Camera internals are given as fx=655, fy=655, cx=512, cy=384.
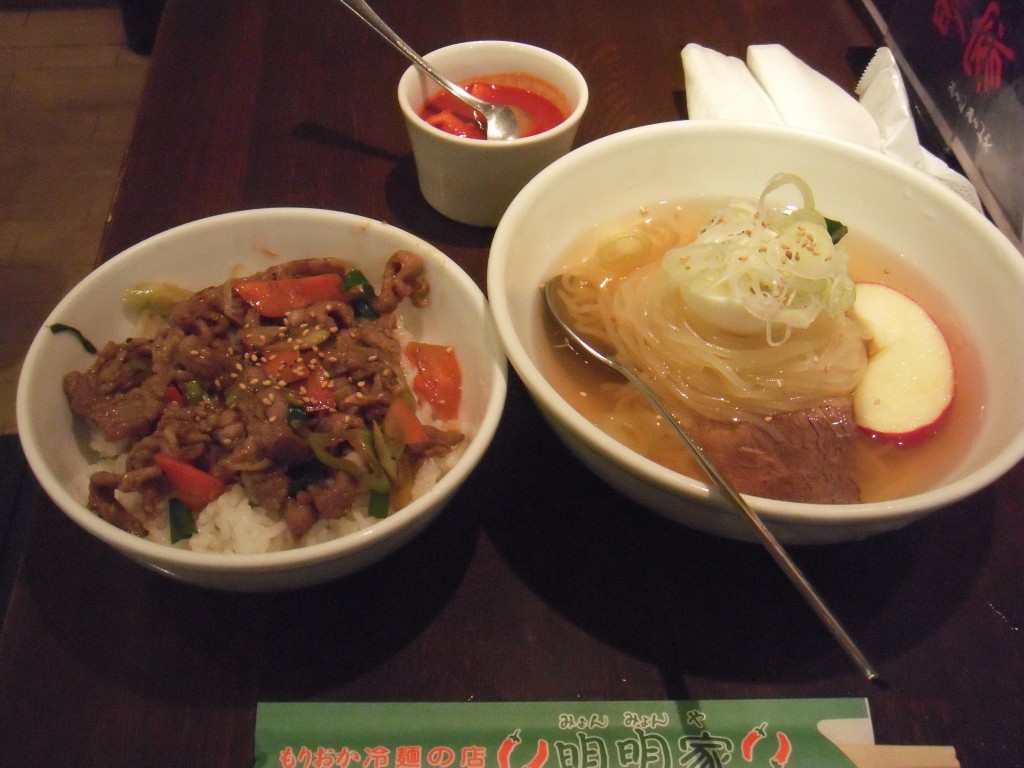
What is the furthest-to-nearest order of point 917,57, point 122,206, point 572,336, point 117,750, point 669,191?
point 917,57, point 122,206, point 669,191, point 572,336, point 117,750

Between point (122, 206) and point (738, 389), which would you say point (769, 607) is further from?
point (122, 206)

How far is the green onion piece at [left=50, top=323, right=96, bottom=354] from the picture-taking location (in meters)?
1.24

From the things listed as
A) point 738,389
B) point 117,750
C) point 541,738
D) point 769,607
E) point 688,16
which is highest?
point 688,16

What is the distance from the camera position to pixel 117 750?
1.02 metres

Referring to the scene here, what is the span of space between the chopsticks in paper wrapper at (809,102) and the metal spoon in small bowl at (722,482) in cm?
94

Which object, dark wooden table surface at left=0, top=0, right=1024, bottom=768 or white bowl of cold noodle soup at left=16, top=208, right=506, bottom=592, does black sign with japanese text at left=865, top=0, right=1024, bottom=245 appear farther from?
white bowl of cold noodle soup at left=16, top=208, right=506, bottom=592

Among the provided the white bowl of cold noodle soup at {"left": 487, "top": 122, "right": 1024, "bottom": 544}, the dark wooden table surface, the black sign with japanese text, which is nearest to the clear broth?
the white bowl of cold noodle soup at {"left": 487, "top": 122, "right": 1024, "bottom": 544}

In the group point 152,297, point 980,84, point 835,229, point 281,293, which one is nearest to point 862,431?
point 835,229

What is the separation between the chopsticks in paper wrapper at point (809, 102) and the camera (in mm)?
1974

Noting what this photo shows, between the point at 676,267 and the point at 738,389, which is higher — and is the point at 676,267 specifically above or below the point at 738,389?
above

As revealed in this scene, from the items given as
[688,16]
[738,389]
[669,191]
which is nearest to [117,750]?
[738,389]

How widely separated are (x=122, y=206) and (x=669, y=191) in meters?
1.50

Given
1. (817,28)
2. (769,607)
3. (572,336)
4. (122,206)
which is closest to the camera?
(769,607)

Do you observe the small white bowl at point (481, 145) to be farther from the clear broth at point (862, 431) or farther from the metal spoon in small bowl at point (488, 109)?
the clear broth at point (862, 431)
